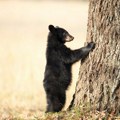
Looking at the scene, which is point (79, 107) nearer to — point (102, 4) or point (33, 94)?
point (102, 4)

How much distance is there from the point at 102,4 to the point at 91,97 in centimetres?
146

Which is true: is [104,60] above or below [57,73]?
above

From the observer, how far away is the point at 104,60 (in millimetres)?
7918

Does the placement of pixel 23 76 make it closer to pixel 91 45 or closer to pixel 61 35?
pixel 61 35

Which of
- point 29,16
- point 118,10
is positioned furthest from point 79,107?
point 29,16

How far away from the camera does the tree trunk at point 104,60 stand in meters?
7.85

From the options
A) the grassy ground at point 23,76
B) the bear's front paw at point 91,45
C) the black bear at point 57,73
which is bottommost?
the grassy ground at point 23,76

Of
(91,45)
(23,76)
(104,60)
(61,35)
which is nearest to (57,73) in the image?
(61,35)

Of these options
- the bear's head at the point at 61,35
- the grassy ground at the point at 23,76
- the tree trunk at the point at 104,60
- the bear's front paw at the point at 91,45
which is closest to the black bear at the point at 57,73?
the bear's head at the point at 61,35

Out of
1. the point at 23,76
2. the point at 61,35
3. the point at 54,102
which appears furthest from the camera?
the point at 23,76

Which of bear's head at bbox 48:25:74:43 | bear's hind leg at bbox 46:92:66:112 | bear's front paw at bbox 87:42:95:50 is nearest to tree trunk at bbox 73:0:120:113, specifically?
bear's front paw at bbox 87:42:95:50

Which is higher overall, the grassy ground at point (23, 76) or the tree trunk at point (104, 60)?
the tree trunk at point (104, 60)

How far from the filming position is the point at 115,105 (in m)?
7.95

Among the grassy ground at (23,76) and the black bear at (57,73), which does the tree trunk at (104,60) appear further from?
the grassy ground at (23,76)
